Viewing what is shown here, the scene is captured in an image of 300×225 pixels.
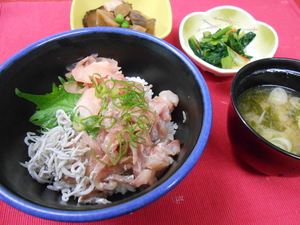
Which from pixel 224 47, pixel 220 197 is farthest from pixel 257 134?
pixel 224 47

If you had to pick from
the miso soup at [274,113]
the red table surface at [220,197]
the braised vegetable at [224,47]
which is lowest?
the red table surface at [220,197]

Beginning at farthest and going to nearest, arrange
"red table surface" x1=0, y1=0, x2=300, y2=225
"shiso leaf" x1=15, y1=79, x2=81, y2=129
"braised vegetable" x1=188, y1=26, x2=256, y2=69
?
1. "braised vegetable" x1=188, y1=26, x2=256, y2=69
2. "shiso leaf" x1=15, y1=79, x2=81, y2=129
3. "red table surface" x1=0, y1=0, x2=300, y2=225

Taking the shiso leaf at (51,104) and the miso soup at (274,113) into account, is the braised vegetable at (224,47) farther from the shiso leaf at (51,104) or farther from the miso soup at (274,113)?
the shiso leaf at (51,104)

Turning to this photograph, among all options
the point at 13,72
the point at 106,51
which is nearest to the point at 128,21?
the point at 106,51

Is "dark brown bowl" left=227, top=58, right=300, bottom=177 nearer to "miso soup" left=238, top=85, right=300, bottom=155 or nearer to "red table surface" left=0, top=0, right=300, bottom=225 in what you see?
"miso soup" left=238, top=85, right=300, bottom=155

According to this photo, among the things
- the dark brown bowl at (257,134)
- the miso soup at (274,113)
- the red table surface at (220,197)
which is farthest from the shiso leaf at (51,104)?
the miso soup at (274,113)

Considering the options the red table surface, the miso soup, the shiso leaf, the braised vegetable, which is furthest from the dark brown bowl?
the shiso leaf

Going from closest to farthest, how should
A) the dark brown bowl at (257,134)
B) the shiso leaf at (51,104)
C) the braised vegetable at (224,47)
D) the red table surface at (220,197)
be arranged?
the dark brown bowl at (257,134), the red table surface at (220,197), the shiso leaf at (51,104), the braised vegetable at (224,47)
